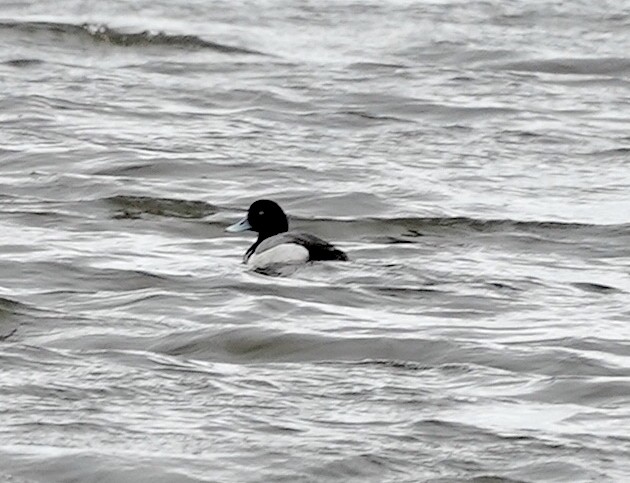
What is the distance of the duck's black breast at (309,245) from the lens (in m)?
11.0

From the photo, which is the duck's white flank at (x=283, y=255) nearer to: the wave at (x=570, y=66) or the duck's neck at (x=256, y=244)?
the duck's neck at (x=256, y=244)

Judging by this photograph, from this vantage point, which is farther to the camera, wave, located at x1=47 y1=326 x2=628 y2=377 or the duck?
the duck

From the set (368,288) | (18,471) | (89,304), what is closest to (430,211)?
(368,288)

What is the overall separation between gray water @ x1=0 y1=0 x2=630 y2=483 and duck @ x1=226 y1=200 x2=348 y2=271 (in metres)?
0.13

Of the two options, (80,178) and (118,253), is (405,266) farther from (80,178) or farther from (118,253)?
(80,178)

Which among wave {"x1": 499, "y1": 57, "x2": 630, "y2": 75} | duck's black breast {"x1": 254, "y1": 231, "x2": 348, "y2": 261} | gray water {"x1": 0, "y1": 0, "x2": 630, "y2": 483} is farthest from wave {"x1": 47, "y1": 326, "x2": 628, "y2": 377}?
wave {"x1": 499, "y1": 57, "x2": 630, "y2": 75}

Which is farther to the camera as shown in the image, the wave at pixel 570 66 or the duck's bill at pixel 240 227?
the wave at pixel 570 66

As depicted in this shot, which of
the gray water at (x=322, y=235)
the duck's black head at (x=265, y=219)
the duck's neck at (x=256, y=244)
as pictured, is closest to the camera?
the gray water at (x=322, y=235)

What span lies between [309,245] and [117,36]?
8.94 metres

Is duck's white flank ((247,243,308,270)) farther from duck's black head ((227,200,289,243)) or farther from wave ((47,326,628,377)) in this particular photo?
wave ((47,326,628,377))

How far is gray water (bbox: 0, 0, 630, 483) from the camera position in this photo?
7273 millimetres

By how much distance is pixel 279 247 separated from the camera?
437 inches

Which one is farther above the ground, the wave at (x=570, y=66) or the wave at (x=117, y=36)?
the wave at (x=117, y=36)

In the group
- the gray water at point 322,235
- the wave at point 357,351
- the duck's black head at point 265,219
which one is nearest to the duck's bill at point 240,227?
the duck's black head at point 265,219
